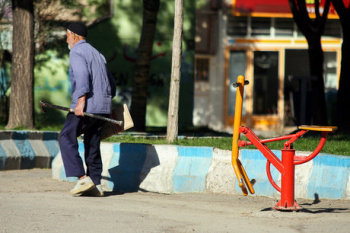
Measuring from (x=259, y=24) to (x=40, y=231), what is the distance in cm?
1893

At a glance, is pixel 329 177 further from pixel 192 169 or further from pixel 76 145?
pixel 76 145

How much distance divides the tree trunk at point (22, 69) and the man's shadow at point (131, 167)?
5772mm

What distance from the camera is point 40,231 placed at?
5609mm

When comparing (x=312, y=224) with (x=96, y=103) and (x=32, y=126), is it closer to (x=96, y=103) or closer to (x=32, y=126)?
(x=96, y=103)

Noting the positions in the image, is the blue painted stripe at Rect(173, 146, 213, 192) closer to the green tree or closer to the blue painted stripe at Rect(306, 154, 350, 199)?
the blue painted stripe at Rect(306, 154, 350, 199)

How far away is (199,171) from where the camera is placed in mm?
8398

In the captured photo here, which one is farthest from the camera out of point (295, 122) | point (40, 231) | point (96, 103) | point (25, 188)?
point (295, 122)

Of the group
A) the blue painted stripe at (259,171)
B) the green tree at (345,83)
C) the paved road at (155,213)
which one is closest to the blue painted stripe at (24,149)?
the paved road at (155,213)

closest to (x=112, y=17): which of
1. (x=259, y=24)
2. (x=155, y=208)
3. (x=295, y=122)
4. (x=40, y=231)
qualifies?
(x=259, y=24)

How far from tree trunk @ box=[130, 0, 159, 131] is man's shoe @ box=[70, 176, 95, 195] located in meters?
8.43

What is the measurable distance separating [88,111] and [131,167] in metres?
1.12

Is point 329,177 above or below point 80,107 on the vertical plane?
below

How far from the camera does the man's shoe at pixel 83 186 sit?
25.4ft

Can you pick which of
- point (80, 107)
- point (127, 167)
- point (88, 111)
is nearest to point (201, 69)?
point (127, 167)
